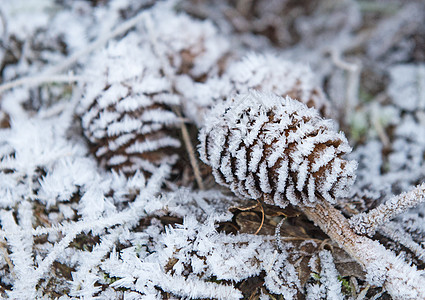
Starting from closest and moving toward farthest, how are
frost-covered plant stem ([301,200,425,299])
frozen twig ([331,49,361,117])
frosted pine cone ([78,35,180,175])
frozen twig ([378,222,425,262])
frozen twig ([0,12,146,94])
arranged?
frost-covered plant stem ([301,200,425,299]) → frozen twig ([378,222,425,262]) → frosted pine cone ([78,35,180,175]) → frozen twig ([0,12,146,94]) → frozen twig ([331,49,361,117])

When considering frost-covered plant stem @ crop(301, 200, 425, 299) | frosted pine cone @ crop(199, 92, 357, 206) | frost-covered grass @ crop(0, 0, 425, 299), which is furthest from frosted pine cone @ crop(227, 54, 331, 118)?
frost-covered plant stem @ crop(301, 200, 425, 299)

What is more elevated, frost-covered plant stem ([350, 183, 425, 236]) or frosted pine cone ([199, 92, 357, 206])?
frosted pine cone ([199, 92, 357, 206])

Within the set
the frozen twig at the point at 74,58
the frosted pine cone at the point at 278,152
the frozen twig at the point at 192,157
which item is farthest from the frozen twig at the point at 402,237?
the frozen twig at the point at 74,58

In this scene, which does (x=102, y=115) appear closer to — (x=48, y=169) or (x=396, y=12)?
(x=48, y=169)

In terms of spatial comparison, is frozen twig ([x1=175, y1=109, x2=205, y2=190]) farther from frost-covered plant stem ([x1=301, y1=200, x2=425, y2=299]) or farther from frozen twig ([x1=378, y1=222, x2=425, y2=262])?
frozen twig ([x1=378, y1=222, x2=425, y2=262])

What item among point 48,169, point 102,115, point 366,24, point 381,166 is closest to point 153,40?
point 102,115

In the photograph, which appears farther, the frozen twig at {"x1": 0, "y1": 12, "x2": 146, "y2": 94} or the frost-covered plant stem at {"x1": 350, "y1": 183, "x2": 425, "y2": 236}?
the frozen twig at {"x1": 0, "y1": 12, "x2": 146, "y2": 94}

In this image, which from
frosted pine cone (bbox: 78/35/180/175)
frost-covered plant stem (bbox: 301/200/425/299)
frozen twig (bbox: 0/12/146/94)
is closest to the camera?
frost-covered plant stem (bbox: 301/200/425/299)
